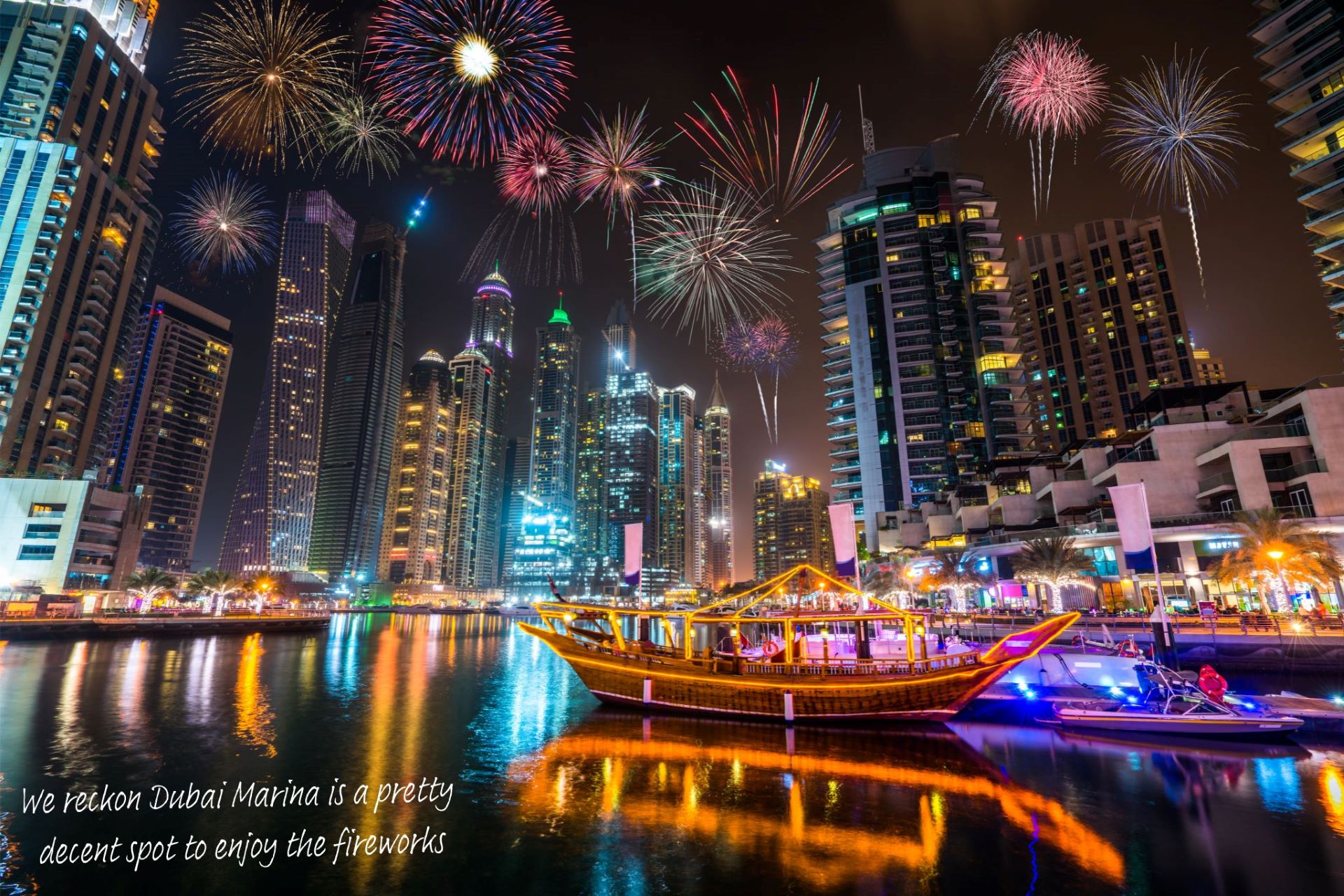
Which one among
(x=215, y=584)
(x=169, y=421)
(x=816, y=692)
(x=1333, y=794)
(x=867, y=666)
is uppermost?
(x=169, y=421)

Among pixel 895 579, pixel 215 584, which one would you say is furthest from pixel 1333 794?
pixel 215 584

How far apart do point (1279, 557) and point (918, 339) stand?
245ft

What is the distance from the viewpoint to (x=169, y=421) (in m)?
180

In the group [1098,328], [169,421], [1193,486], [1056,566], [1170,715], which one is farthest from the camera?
[169,421]

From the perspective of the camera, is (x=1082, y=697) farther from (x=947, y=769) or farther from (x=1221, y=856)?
(x=1221, y=856)

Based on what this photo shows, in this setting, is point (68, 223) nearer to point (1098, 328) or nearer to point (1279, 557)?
point (1279, 557)

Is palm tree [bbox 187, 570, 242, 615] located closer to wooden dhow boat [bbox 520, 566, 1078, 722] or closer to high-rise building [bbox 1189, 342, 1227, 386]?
wooden dhow boat [bbox 520, 566, 1078, 722]

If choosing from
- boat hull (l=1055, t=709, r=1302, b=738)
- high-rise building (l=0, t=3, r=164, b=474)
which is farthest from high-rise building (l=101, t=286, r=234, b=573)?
boat hull (l=1055, t=709, r=1302, b=738)

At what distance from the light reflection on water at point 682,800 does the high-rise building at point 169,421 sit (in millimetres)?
188128

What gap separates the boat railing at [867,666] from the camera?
2528 centimetres

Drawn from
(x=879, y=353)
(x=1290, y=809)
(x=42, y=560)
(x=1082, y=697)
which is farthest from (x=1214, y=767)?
(x=42, y=560)

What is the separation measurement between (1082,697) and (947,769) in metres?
11.4

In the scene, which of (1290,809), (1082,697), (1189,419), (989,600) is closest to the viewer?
(1290,809)

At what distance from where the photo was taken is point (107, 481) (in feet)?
565
